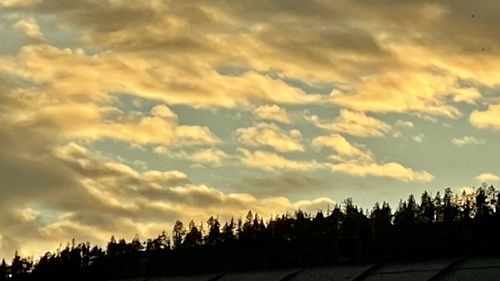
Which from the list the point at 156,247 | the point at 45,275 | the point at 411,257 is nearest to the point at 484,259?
the point at 411,257

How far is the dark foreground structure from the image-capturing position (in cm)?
6469

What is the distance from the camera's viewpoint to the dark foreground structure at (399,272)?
64.7 m

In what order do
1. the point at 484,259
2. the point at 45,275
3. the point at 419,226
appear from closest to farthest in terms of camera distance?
the point at 484,259 < the point at 419,226 < the point at 45,275

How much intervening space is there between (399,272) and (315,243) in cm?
1089

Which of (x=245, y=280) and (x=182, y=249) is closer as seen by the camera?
(x=245, y=280)

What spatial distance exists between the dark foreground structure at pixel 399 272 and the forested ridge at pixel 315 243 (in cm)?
105

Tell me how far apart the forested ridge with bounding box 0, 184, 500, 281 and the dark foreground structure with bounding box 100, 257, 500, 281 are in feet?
3.44

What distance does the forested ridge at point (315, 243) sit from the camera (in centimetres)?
7075

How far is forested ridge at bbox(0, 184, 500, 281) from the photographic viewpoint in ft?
232

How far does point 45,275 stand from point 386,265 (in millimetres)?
39769

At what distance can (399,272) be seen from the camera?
6838 cm

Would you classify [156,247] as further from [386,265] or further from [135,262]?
[386,265]

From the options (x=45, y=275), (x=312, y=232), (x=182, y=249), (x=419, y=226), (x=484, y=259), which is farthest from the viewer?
(x=45, y=275)

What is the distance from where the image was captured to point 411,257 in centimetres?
7038
